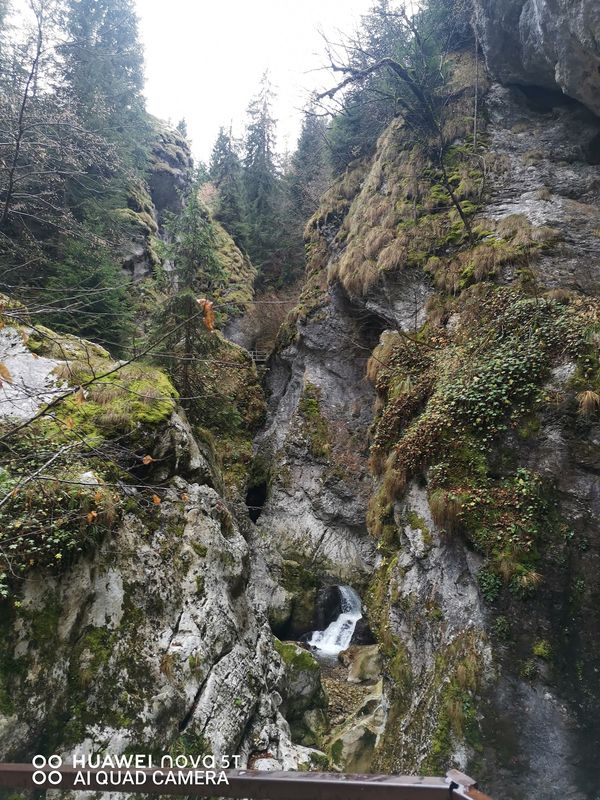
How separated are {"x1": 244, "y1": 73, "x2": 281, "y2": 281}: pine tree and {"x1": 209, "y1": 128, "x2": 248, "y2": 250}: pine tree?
0.48m

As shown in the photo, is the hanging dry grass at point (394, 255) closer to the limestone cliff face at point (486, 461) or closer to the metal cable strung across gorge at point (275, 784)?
the limestone cliff face at point (486, 461)

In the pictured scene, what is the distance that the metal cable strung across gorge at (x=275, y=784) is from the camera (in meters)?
1.54

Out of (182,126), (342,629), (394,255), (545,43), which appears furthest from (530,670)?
(182,126)

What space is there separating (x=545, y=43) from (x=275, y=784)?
12476 millimetres

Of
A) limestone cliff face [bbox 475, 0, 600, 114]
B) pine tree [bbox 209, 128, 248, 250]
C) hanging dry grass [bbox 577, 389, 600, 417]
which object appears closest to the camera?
hanging dry grass [bbox 577, 389, 600, 417]

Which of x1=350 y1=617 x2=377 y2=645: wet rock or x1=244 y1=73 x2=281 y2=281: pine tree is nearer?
x1=350 y1=617 x2=377 y2=645: wet rock

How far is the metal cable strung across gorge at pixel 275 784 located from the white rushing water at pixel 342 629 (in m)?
11.5

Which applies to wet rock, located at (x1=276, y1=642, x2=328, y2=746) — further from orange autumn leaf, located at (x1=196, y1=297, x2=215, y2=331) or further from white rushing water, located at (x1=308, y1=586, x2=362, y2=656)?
orange autumn leaf, located at (x1=196, y1=297, x2=215, y2=331)

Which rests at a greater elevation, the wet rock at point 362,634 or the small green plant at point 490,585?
the small green plant at point 490,585

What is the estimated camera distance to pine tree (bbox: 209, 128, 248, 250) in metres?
25.8

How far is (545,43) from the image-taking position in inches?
349

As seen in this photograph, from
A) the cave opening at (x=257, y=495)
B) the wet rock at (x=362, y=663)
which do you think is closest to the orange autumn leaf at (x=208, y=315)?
the wet rock at (x=362, y=663)

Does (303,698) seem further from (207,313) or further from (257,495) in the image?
(207,313)

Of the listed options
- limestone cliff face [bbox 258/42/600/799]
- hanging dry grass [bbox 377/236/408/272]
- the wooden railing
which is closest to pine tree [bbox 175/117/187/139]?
the wooden railing
